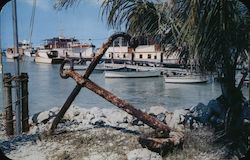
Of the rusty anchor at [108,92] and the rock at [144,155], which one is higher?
the rusty anchor at [108,92]

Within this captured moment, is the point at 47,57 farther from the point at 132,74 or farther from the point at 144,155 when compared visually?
the point at 144,155

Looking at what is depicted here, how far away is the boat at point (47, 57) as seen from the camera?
5666 centimetres

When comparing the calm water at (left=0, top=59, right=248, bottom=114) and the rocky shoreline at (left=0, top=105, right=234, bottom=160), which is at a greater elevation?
the rocky shoreline at (left=0, top=105, right=234, bottom=160)

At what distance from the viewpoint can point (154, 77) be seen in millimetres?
33812

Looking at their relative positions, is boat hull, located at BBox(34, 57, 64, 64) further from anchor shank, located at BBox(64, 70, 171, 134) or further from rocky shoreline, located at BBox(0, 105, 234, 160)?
anchor shank, located at BBox(64, 70, 171, 134)

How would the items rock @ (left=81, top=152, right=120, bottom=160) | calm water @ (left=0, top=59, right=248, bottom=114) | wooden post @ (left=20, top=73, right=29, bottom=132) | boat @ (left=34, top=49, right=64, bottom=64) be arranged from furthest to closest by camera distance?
boat @ (left=34, top=49, right=64, bottom=64)
calm water @ (left=0, top=59, right=248, bottom=114)
wooden post @ (left=20, top=73, right=29, bottom=132)
rock @ (left=81, top=152, right=120, bottom=160)

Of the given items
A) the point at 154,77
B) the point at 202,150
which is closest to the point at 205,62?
the point at 202,150

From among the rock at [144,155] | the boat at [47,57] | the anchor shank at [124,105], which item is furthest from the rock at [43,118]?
the boat at [47,57]

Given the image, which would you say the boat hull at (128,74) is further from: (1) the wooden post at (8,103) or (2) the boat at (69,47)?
(1) the wooden post at (8,103)

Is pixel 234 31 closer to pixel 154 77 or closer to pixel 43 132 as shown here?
pixel 43 132

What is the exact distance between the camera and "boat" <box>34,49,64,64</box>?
56.7 meters

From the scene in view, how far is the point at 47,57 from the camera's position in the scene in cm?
6019

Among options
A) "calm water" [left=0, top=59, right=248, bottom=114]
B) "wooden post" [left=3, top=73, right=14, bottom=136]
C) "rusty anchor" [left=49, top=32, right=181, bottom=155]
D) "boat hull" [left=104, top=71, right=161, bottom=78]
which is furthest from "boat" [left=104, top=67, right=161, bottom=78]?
"rusty anchor" [left=49, top=32, right=181, bottom=155]

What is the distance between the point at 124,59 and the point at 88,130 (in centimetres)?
3114
